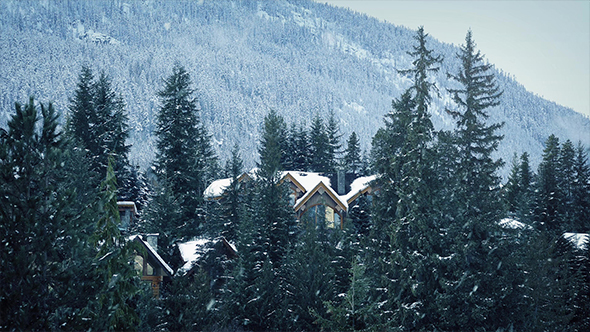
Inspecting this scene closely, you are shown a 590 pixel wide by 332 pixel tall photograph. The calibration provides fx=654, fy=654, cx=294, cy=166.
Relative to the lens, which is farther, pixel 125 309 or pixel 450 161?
pixel 450 161

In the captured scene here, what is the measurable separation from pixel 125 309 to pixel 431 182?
60.4 feet

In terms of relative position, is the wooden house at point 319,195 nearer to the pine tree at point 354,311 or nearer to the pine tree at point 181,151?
the pine tree at point 181,151

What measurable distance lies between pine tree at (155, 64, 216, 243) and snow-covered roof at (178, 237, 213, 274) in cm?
538

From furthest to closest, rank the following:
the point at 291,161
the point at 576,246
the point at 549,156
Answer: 1. the point at 291,161
2. the point at 549,156
3. the point at 576,246

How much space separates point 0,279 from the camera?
1873 centimetres

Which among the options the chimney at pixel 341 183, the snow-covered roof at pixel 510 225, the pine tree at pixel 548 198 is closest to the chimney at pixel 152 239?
the snow-covered roof at pixel 510 225

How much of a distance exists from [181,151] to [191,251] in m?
14.1

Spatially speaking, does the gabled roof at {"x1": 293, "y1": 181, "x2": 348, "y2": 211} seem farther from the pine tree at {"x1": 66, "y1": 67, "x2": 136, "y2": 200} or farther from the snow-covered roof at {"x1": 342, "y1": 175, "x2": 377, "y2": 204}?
the pine tree at {"x1": 66, "y1": 67, "x2": 136, "y2": 200}

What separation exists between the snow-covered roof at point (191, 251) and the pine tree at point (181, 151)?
5.38 m

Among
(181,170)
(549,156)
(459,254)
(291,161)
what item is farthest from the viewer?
(291,161)

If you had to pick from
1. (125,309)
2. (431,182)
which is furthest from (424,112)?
(125,309)

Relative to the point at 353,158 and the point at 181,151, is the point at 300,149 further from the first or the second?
the point at 181,151

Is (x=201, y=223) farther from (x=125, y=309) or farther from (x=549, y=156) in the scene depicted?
(x=549, y=156)

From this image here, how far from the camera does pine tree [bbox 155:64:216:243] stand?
53750 millimetres
